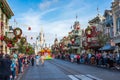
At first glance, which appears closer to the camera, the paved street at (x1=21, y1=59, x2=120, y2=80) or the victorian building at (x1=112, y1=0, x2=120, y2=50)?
the paved street at (x1=21, y1=59, x2=120, y2=80)


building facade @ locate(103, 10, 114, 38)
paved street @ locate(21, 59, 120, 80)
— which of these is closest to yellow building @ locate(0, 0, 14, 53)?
paved street @ locate(21, 59, 120, 80)

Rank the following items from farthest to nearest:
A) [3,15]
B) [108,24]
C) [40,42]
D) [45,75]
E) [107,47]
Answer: [40,42], [108,24], [107,47], [3,15], [45,75]

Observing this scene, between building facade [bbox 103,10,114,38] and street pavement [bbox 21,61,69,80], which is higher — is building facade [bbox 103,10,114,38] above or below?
above

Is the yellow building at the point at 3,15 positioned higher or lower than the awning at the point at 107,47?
higher

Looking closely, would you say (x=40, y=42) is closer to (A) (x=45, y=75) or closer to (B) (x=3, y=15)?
(B) (x=3, y=15)

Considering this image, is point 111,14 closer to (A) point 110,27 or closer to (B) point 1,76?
(A) point 110,27

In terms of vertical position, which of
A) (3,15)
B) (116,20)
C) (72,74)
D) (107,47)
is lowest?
(72,74)

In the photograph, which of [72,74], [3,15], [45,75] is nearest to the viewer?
[45,75]

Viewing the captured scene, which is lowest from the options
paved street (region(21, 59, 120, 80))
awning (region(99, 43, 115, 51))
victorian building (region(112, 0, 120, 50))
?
paved street (region(21, 59, 120, 80))

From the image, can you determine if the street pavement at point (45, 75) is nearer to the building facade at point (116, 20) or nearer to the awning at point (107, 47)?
the building facade at point (116, 20)

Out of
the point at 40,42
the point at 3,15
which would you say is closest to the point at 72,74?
the point at 3,15

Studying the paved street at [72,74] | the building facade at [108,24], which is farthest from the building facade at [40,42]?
the paved street at [72,74]

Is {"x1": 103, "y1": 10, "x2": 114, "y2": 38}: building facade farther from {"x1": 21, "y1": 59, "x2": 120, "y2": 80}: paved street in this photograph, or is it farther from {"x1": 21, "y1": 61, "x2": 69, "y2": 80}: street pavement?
{"x1": 21, "y1": 61, "x2": 69, "y2": 80}: street pavement

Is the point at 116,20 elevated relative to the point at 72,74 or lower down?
elevated
